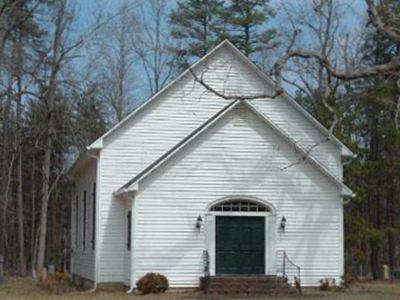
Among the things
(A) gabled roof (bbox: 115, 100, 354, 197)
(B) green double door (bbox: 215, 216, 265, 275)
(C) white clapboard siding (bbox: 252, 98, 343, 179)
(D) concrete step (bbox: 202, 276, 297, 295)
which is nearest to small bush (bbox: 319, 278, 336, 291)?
(D) concrete step (bbox: 202, 276, 297, 295)

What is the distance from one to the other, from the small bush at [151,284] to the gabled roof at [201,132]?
2.64 meters

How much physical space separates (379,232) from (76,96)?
15397mm

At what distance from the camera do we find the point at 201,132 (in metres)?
24.6

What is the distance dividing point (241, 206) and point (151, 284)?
4.01m

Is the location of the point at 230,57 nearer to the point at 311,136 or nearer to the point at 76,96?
the point at 311,136

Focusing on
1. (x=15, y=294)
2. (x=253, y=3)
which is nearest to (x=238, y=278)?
(x=15, y=294)

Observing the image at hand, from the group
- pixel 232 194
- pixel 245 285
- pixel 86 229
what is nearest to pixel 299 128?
pixel 232 194

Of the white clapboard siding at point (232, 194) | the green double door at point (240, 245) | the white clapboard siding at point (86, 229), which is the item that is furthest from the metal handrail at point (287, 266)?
the white clapboard siding at point (86, 229)

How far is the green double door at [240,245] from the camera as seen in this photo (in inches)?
981

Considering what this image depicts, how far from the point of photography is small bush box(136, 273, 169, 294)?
77.0 feet

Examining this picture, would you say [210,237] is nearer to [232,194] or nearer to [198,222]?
[198,222]

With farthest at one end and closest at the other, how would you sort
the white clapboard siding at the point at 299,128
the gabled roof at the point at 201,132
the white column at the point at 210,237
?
the white clapboard siding at the point at 299,128 < the white column at the point at 210,237 < the gabled roof at the point at 201,132

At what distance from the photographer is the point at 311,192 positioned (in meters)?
25.7

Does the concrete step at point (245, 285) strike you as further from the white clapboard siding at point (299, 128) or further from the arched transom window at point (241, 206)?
the white clapboard siding at point (299, 128)
